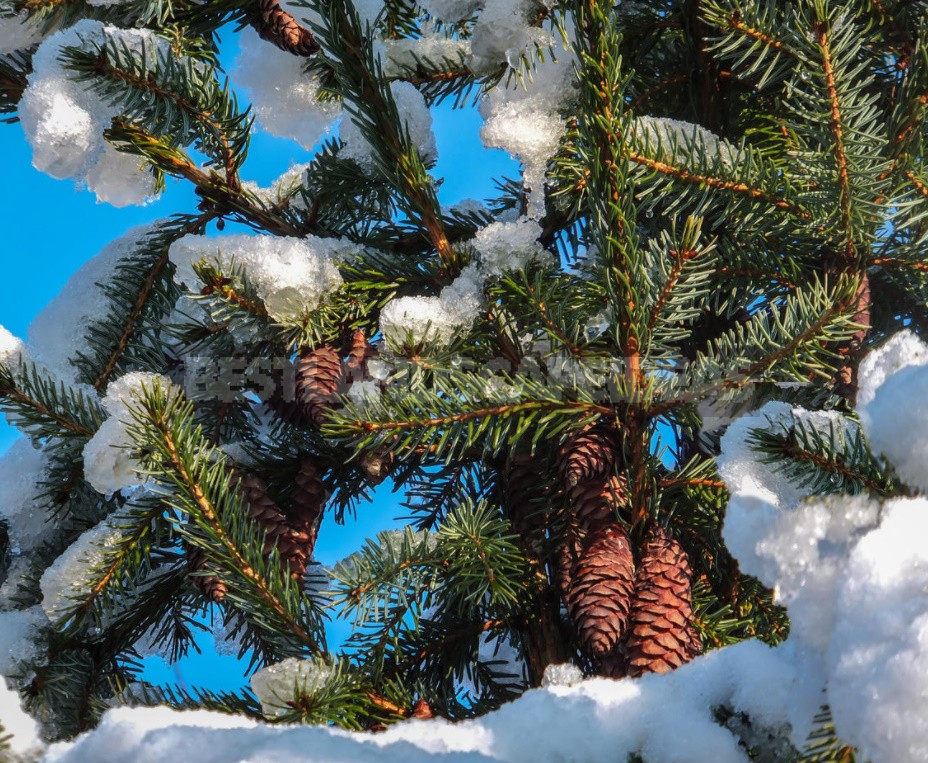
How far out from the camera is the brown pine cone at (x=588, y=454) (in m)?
1.04

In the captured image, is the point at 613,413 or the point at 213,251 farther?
the point at 213,251

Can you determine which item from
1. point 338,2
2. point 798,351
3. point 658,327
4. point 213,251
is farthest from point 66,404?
point 798,351

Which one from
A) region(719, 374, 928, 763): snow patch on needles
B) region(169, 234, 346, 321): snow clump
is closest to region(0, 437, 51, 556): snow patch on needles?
region(169, 234, 346, 321): snow clump

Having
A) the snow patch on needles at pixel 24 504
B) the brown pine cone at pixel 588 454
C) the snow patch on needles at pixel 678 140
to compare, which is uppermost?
the snow patch on needles at pixel 678 140

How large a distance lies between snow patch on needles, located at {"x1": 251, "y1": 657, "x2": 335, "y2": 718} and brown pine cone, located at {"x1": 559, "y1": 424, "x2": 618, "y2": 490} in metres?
0.33

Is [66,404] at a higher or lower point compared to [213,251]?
lower

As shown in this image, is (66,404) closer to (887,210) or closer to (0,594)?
(0,594)

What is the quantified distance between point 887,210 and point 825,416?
12.0 inches

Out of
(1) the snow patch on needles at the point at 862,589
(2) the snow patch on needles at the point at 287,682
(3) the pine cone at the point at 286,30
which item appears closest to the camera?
(1) the snow patch on needles at the point at 862,589

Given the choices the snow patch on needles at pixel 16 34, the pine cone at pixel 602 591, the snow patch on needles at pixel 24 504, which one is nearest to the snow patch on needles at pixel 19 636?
the snow patch on needles at pixel 24 504

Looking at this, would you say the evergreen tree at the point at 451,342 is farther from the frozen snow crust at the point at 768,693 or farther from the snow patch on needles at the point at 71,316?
the frozen snow crust at the point at 768,693

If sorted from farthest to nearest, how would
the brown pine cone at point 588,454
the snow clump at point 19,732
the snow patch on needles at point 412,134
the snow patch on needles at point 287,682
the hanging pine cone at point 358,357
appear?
1. the snow patch on needles at point 412,134
2. the hanging pine cone at point 358,357
3. the brown pine cone at point 588,454
4. the snow patch on needles at point 287,682
5. the snow clump at point 19,732

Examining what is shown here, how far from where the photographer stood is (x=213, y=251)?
44.2 inches

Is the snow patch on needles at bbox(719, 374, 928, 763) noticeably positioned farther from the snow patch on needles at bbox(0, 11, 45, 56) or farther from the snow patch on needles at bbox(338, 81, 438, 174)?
the snow patch on needles at bbox(0, 11, 45, 56)
